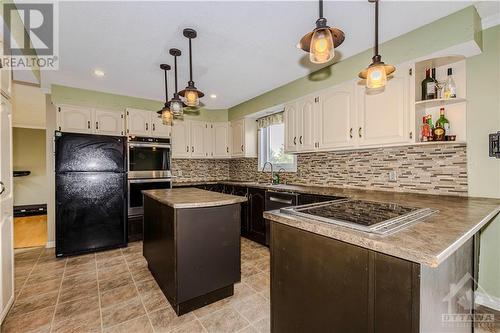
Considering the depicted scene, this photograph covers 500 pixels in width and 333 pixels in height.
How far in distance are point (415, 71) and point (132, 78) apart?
3451 millimetres

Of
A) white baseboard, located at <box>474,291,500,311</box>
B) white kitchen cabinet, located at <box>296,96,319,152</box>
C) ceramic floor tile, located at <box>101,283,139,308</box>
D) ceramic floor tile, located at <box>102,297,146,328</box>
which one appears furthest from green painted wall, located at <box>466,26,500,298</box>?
ceramic floor tile, located at <box>101,283,139,308</box>

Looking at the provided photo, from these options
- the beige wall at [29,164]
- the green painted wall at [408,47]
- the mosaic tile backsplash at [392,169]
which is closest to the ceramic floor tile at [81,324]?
the mosaic tile backsplash at [392,169]

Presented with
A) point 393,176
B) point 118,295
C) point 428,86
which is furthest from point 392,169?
point 118,295

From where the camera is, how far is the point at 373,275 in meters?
0.92

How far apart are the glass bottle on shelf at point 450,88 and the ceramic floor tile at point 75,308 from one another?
12.3 feet

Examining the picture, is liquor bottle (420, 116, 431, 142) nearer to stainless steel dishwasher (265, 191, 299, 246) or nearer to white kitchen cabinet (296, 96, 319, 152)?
white kitchen cabinet (296, 96, 319, 152)

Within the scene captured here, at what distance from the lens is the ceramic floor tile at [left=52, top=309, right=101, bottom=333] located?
1.77 meters

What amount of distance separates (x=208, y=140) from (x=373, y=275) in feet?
14.2

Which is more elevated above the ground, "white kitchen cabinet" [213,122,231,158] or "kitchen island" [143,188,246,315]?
"white kitchen cabinet" [213,122,231,158]

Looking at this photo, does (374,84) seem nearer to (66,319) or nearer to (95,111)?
(66,319)

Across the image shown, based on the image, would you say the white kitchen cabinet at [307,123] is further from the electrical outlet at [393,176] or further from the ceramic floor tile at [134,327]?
the ceramic floor tile at [134,327]

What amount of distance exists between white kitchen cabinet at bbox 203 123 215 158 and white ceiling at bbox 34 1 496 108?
1.64 metres

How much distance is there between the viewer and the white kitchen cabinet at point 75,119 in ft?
11.3

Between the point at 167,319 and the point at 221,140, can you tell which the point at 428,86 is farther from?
the point at 221,140
